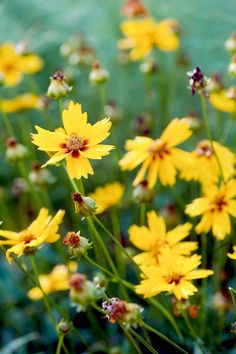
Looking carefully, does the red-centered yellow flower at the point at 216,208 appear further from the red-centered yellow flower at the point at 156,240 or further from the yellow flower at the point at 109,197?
the yellow flower at the point at 109,197

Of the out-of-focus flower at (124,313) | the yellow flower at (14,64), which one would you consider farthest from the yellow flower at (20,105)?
the out-of-focus flower at (124,313)

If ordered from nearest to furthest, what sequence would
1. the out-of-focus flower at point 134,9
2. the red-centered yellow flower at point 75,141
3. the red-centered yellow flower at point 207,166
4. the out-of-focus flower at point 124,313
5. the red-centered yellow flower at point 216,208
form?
the out-of-focus flower at point 124,313 < the red-centered yellow flower at point 75,141 < the red-centered yellow flower at point 216,208 < the red-centered yellow flower at point 207,166 < the out-of-focus flower at point 134,9

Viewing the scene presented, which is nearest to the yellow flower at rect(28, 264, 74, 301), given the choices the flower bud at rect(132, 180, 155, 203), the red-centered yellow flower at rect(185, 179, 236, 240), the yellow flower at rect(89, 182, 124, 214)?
the yellow flower at rect(89, 182, 124, 214)

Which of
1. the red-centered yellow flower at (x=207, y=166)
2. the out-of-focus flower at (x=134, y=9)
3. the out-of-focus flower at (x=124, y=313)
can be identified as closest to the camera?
the out-of-focus flower at (x=124, y=313)

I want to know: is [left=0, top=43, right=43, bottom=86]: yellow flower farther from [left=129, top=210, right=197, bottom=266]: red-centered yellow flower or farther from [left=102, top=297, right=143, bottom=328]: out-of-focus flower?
[left=102, top=297, right=143, bottom=328]: out-of-focus flower

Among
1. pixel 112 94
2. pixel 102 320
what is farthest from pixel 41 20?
pixel 102 320

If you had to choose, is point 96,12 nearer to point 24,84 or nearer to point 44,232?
point 24,84

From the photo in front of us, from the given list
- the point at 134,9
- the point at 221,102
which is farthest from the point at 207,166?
the point at 134,9
